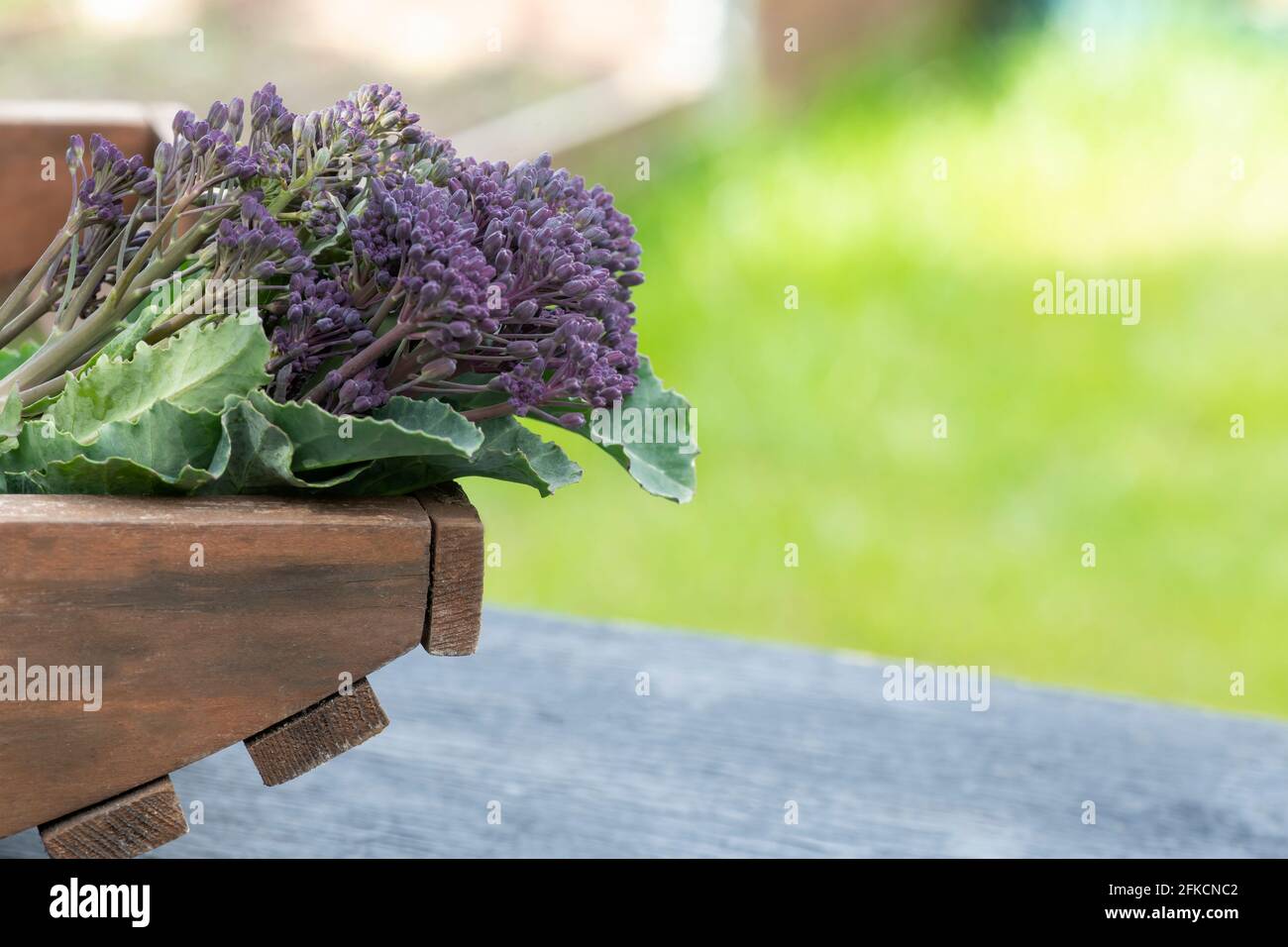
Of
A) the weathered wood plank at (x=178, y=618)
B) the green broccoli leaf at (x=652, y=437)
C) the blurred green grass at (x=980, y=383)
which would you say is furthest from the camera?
the blurred green grass at (x=980, y=383)

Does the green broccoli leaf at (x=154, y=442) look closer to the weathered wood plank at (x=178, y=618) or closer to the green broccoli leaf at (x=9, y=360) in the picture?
the weathered wood plank at (x=178, y=618)

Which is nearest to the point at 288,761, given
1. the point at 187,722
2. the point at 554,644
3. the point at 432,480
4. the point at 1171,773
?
A: the point at 187,722

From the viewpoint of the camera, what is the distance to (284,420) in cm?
71

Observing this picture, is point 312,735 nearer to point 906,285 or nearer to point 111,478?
point 111,478

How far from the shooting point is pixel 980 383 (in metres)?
3.17

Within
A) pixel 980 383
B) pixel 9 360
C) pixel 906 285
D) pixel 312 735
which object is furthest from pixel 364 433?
pixel 906 285

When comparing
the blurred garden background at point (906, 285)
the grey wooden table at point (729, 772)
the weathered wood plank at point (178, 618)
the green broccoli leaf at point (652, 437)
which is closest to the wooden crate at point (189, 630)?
the weathered wood plank at point (178, 618)

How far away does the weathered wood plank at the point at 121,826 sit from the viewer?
71 centimetres

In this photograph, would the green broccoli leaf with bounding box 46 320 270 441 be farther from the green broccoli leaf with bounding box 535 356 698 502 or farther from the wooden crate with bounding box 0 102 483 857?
the green broccoli leaf with bounding box 535 356 698 502

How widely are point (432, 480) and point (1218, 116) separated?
3.66 metres

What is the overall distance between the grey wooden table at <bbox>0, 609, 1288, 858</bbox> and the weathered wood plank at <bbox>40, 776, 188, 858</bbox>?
22 centimetres

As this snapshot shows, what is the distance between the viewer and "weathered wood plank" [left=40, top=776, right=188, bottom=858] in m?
0.71

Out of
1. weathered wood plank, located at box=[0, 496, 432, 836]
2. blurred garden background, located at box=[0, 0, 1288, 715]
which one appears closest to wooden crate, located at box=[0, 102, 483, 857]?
weathered wood plank, located at box=[0, 496, 432, 836]

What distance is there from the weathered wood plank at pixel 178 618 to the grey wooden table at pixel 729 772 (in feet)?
0.84
